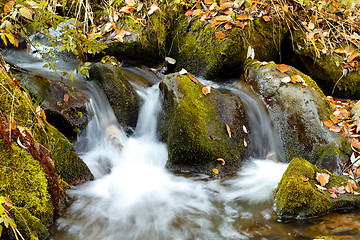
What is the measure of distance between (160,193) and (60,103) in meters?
1.89

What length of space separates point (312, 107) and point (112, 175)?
3177mm

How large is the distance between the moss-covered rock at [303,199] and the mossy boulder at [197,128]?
1.03 metres

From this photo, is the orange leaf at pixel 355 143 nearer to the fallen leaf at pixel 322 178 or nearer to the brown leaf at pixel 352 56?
the fallen leaf at pixel 322 178

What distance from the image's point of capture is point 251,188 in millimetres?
3527

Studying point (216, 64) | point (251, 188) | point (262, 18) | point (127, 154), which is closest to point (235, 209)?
point (251, 188)

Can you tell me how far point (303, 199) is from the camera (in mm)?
2801

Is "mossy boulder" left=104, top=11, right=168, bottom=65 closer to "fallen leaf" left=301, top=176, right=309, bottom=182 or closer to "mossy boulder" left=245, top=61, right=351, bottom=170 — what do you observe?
"mossy boulder" left=245, top=61, right=351, bottom=170

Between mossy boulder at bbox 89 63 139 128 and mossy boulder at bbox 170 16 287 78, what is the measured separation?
1.82 metres

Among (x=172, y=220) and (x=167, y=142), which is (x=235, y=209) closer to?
(x=172, y=220)

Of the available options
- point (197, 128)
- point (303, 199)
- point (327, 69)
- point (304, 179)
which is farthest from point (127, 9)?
point (303, 199)

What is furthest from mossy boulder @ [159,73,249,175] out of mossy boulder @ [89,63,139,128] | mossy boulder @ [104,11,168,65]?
mossy boulder @ [104,11,168,65]

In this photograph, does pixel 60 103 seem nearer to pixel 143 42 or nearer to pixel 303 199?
pixel 143 42

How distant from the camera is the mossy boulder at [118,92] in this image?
14.9 ft

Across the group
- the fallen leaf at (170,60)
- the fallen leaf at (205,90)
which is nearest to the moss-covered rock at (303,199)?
the fallen leaf at (205,90)
